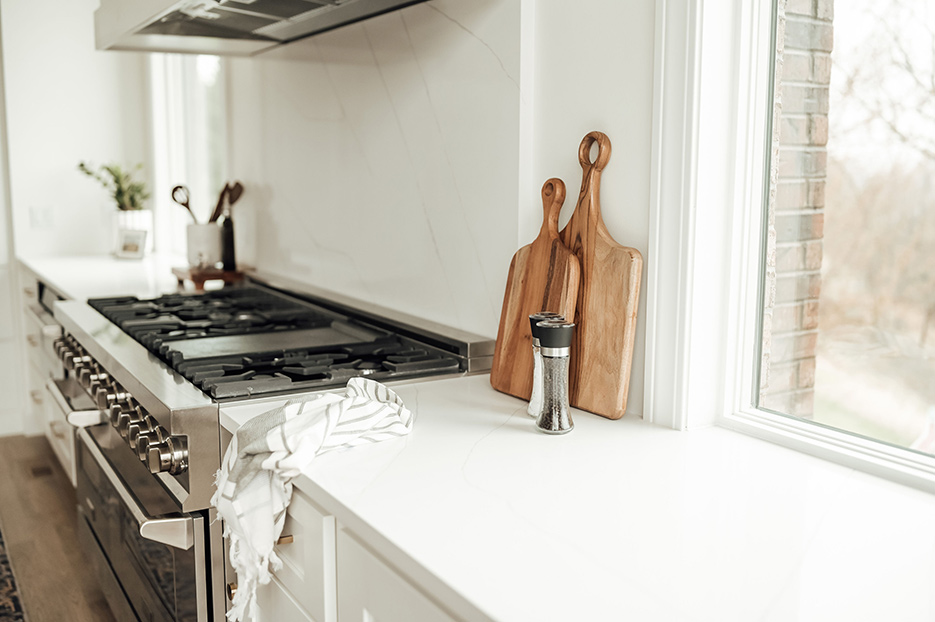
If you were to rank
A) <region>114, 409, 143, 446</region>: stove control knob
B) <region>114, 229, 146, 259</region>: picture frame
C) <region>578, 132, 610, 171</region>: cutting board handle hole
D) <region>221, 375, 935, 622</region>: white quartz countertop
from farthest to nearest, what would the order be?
<region>114, 229, 146, 259</region>: picture frame → <region>114, 409, 143, 446</region>: stove control knob → <region>578, 132, 610, 171</region>: cutting board handle hole → <region>221, 375, 935, 622</region>: white quartz countertop

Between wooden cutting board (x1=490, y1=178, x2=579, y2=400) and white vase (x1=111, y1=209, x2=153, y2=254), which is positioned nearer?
wooden cutting board (x1=490, y1=178, x2=579, y2=400)

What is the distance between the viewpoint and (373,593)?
3.31 feet

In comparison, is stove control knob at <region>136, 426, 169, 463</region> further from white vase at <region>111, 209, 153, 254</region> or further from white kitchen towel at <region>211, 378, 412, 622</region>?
white vase at <region>111, 209, 153, 254</region>

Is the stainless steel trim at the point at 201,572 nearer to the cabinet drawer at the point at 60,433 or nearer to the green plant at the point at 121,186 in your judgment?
the cabinet drawer at the point at 60,433

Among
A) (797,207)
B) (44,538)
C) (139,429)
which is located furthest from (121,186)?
(797,207)

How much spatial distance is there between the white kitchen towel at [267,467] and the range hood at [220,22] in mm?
1102

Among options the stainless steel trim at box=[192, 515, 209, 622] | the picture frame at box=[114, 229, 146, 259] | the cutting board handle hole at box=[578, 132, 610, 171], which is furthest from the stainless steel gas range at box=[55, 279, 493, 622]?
the picture frame at box=[114, 229, 146, 259]

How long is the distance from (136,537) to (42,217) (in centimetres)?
280

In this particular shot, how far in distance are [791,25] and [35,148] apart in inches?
145

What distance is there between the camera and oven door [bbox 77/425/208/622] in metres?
1.42

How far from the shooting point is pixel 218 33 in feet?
8.19

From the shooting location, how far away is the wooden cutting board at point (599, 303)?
1.38 m

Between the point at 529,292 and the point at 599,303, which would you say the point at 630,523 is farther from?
the point at 529,292

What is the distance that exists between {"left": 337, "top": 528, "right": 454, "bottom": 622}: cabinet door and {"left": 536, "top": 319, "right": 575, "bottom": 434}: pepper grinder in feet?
1.31
